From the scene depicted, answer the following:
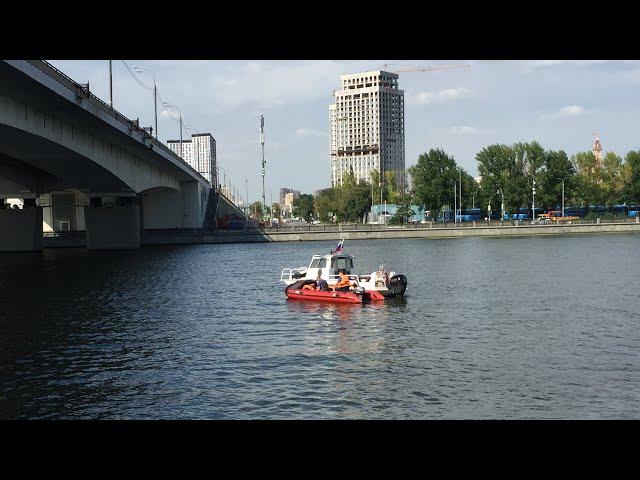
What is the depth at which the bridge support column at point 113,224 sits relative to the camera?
293 feet

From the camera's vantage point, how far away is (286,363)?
22422 mm

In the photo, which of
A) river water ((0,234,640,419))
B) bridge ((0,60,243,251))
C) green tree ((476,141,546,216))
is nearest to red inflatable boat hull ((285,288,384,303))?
river water ((0,234,640,419))

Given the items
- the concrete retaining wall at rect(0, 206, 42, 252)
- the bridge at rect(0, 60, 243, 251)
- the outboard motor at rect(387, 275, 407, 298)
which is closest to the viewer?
the outboard motor at rect(387, 275, 407, 298)

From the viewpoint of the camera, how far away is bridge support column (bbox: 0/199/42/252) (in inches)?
3381

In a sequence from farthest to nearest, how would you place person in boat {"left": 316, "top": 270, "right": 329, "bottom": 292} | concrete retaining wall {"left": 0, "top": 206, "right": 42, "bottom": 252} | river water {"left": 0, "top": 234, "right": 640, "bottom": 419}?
concrete retaining wall {"left": 0, "top": 206, "right": 42, "bottom": 252}
person in boat {"left": 316, "top": 270, "right": 329, "bottom": 292}
river water {"left": 0, "top": 234, "right": 640, "bottom": 419}

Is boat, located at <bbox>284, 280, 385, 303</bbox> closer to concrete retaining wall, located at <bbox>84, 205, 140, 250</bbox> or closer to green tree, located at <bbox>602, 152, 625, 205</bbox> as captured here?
concrete retaining wall, located at <bbox>84, 205, 140, 250</bbox>

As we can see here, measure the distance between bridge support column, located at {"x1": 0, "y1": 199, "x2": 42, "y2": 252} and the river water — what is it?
3830 cm

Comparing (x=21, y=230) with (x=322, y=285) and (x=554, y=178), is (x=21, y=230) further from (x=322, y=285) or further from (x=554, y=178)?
(x=554, y=178)
